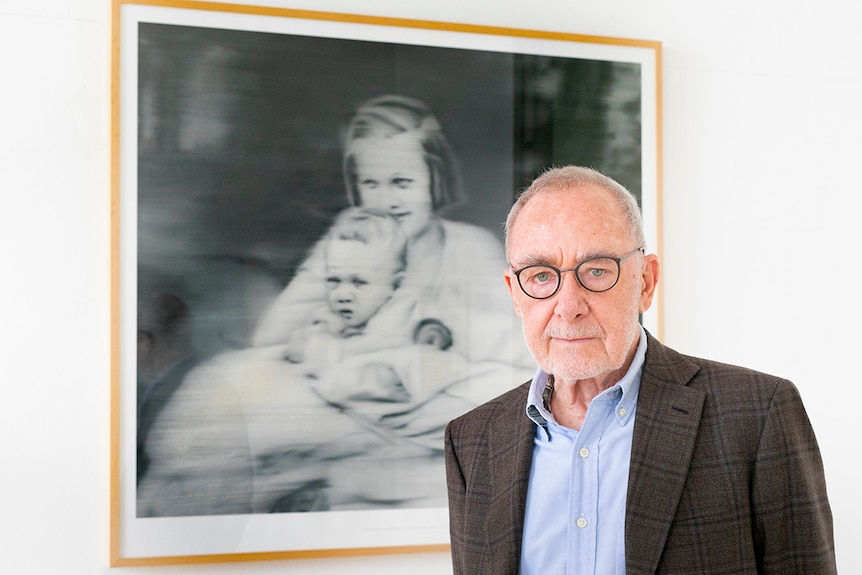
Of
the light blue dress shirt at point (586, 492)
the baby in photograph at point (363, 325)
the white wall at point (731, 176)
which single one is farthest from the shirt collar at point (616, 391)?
the white wall at point (731, 176)

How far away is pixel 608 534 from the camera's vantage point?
1.34 m

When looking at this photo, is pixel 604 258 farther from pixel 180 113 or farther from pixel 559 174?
pixel 180 113

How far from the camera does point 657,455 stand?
4.37 ft

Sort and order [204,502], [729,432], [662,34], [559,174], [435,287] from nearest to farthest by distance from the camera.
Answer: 1. [729,432]
2. [559,174]
3. [204,502]
4. [435,287]
5. [662,34]

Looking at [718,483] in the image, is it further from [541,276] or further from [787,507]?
[541,276]

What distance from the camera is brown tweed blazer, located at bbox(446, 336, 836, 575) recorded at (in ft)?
4.19

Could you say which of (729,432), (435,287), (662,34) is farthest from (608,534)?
(662,34)

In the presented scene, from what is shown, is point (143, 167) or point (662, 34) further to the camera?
point (662, 34)

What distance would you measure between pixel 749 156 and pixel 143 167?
152 centimetres

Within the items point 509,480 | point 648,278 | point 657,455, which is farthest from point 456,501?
point 648,278

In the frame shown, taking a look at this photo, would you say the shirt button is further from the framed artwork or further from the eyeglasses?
the framed artwork

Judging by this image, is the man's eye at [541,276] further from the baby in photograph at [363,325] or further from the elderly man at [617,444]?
the baby in photograph at [363,325]

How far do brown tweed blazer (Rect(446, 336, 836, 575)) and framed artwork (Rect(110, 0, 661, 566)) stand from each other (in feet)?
2.14

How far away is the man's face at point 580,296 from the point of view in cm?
139
